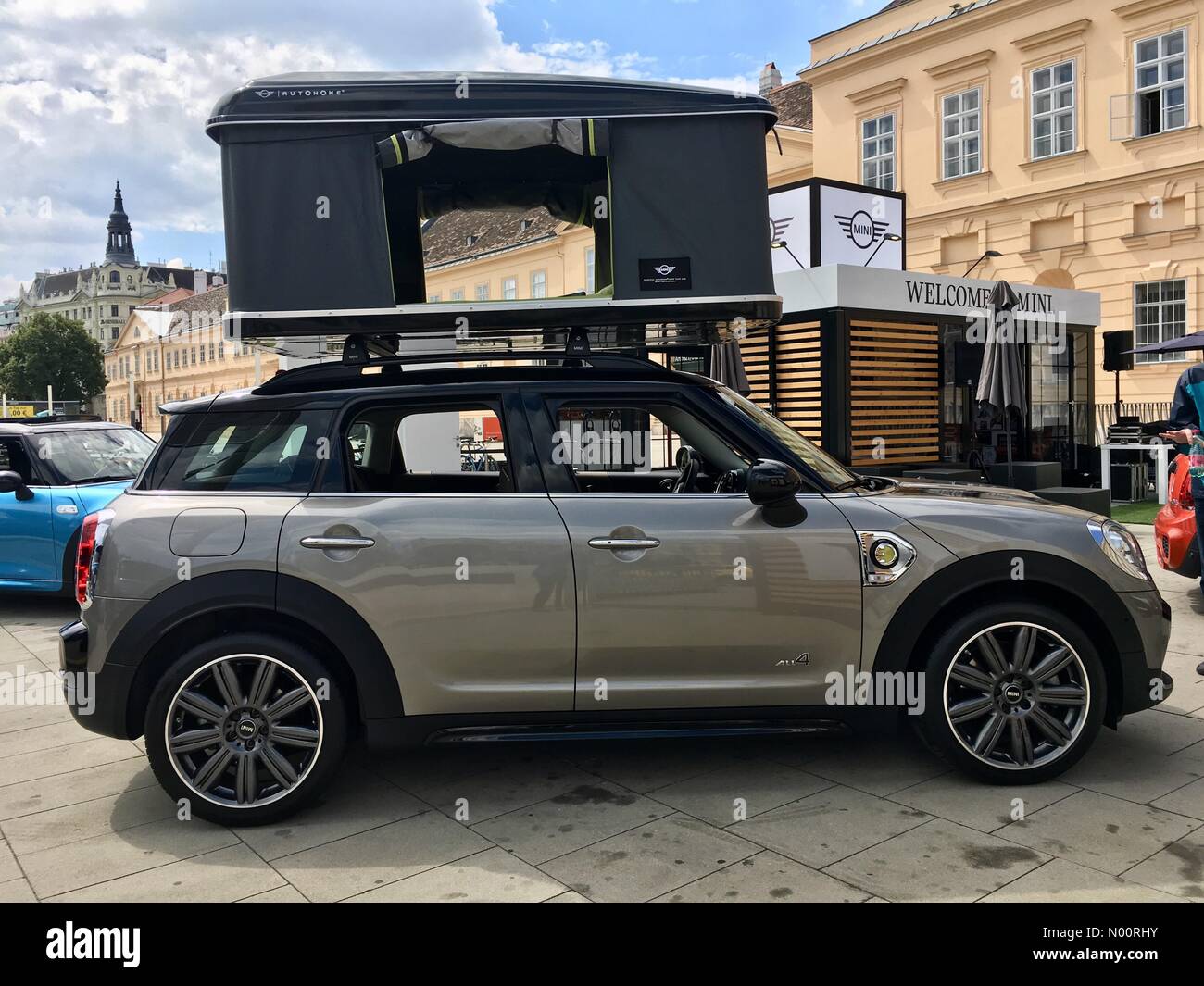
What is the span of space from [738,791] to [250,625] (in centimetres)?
205

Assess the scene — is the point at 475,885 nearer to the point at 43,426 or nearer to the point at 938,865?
the point at 938,865

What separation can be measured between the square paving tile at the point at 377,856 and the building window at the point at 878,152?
27.0 metres

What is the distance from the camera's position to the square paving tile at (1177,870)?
3242 millimetres

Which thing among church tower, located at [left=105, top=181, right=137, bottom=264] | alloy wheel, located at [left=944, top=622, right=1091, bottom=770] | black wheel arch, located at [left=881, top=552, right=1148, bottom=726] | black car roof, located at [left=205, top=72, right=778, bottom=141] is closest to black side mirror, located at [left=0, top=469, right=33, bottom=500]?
black car roof, located at [left=205, top=72, right=778, bottom=141]

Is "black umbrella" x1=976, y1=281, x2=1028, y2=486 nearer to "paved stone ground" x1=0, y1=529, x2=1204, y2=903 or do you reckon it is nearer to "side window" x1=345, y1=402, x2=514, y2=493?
"paved stone ground" x1=0, y1=529, x2=1204, y2=903

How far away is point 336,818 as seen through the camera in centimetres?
404

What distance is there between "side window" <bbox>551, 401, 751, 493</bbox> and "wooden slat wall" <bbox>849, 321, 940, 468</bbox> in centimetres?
809

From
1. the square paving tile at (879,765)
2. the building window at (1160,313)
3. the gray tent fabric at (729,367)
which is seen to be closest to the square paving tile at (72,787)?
the square paving tile at (879,765)

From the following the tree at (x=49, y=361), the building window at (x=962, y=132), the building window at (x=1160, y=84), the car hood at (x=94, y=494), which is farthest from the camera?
the tree at (x=49, y=361)

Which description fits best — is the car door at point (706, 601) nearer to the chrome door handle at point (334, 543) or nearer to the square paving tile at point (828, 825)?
the square paving tile at point (828, 825)

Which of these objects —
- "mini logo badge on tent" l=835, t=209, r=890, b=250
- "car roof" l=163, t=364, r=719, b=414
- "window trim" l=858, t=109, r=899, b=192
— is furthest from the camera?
"window trim" l=858, t=109, r=899, b=192

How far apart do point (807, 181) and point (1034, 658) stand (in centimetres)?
1156

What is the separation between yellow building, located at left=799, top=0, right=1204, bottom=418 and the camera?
22.0 metres
